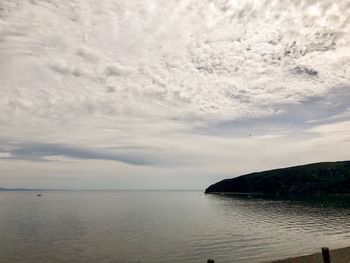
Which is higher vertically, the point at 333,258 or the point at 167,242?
the point at 167,242

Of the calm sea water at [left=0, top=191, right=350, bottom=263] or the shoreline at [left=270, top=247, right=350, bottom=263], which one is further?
the calm sea water at [left=0, top=191, right=350, bottom=263]

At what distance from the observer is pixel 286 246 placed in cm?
6050

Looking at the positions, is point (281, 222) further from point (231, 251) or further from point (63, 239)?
point (63, 239)

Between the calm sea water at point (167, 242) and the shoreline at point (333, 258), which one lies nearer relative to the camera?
the shoreline at point (333, 258)

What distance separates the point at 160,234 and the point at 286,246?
2585 cm

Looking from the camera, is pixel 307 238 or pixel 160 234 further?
pixel 160 234

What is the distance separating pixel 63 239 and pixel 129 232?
1508cm

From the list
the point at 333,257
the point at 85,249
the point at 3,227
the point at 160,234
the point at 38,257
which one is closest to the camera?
the point at 333,257

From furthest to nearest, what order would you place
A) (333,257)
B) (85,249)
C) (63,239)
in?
(63,239) → (85,249) → (333,257)

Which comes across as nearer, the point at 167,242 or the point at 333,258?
the point at 333,258

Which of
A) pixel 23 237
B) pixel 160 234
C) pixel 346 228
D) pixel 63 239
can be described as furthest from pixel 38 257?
pixel 346 228

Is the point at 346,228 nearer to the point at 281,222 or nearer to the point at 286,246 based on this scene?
the point at 281,222

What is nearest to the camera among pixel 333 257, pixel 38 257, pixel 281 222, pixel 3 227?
pixel 333 257

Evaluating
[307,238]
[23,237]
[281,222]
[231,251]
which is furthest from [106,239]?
[281,222]
